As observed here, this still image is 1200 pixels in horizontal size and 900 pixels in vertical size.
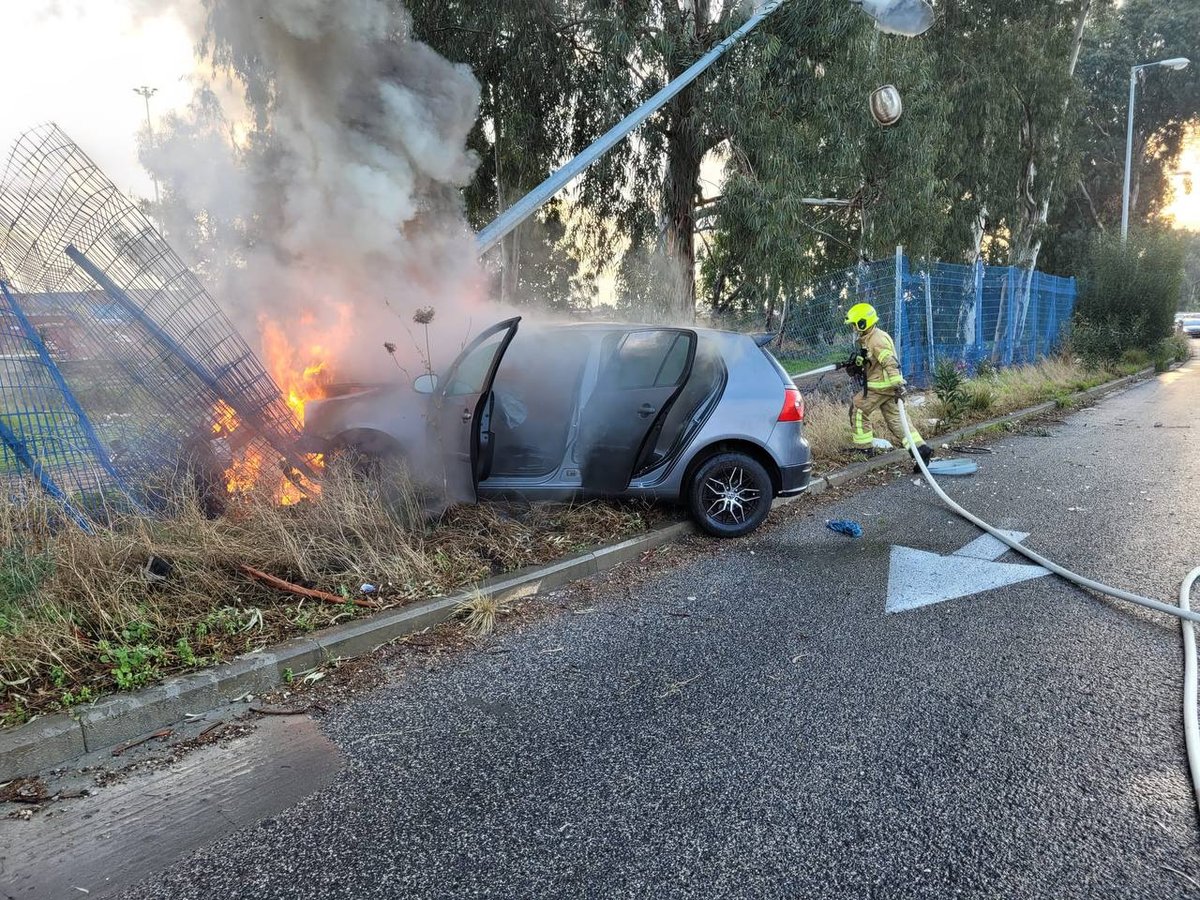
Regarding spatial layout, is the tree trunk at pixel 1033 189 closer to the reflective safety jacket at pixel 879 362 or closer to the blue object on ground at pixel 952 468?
the blue object on ground at pixel 952 468

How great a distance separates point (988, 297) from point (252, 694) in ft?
48.3

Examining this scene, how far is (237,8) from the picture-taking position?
5.89 meters

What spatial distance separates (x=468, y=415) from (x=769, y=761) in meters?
2.81

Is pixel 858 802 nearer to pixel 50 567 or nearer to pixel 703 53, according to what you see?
pixel 50 567

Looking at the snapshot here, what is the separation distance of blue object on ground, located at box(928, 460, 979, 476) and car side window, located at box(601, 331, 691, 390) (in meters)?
3.39

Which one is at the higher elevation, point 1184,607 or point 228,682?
point 228,682

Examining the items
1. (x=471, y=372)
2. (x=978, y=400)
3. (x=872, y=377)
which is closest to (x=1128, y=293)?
(x=978, y=400)

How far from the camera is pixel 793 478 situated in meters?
5.11

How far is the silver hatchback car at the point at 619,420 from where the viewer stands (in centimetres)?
495

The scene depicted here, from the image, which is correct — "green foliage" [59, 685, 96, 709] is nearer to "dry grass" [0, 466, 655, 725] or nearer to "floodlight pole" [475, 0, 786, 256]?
Answer: "dry grass" [0, 466, 655, 725]

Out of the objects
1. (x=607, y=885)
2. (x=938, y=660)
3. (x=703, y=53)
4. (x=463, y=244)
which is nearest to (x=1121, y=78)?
(x=703, y=53)

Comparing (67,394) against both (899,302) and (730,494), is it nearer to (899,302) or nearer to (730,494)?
(730,494)

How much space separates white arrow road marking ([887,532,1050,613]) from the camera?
13.3 ft

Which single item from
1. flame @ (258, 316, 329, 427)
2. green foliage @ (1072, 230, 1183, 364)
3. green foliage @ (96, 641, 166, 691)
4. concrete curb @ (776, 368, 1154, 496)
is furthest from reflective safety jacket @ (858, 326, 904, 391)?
green foliage @ (1072, 230, 1183, 364)
